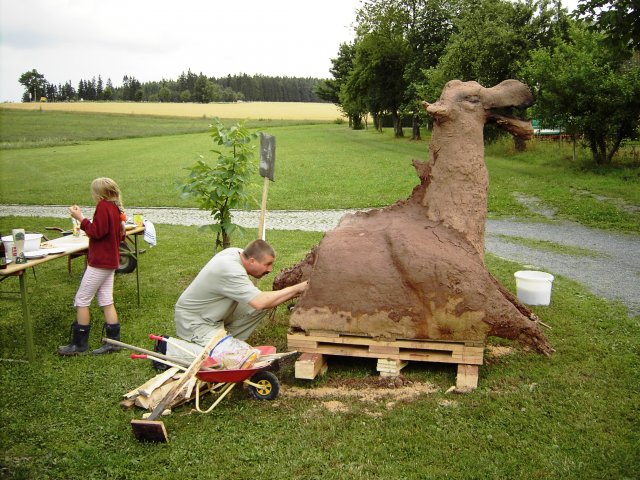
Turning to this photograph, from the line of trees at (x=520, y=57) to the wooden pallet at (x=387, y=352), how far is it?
8423mm

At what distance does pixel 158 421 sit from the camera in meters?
4.68

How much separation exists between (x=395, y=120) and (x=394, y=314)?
40.0 metres

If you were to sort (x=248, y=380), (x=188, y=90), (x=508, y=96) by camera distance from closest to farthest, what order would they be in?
(x=248, y=380) → (x=508, y=96) → (x=188, y=90)

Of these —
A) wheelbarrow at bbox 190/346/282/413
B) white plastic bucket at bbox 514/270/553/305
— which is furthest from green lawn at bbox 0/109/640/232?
white plastic bucket at bbox 514/270/553/305

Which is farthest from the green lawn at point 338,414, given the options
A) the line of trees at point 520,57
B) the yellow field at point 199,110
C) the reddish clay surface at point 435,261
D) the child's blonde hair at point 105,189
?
the yellow field at point 199,110

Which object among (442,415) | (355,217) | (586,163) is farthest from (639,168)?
(442,415)

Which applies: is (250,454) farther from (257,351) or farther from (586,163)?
(586,163)

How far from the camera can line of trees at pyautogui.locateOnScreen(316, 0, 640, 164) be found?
18078 mm

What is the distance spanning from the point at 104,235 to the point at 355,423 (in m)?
3.54

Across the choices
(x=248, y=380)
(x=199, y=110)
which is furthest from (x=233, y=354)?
(x=199, y=110)

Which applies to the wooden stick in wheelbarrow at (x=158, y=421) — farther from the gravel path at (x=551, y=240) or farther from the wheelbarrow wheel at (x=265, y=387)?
the gravel path at (x=551, y=240)

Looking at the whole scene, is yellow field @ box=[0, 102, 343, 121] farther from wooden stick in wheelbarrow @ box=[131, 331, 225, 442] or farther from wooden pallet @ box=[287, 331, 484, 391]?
wooden stick in wheelbarrow @ box=[131, 331, 225, 442]

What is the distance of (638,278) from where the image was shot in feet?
30.7

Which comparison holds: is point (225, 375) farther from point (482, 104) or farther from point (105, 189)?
point (482, 104)
